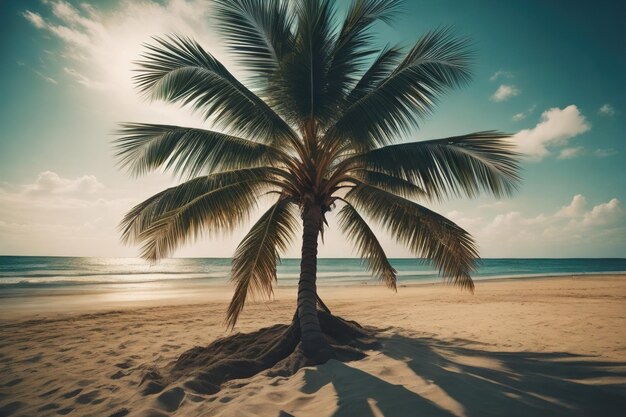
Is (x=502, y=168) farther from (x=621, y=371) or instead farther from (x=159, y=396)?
(x=159, y=396)

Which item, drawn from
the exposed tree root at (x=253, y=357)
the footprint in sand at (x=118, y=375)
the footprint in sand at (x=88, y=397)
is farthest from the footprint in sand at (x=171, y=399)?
the footprint in sand at (x=118, y=375)

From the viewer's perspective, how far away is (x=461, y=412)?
2791mm

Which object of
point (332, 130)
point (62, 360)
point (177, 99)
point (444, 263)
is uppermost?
point (177, 99)

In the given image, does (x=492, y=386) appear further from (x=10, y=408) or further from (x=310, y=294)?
(x=10, y=408)

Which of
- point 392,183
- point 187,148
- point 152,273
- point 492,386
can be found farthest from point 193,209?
point 152,273

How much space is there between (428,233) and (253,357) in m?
3.78

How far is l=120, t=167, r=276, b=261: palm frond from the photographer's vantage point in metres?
5.02

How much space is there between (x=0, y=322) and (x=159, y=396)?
8702 mm

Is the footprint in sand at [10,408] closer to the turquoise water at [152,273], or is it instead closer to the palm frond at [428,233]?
the turquoise water at [152,273]

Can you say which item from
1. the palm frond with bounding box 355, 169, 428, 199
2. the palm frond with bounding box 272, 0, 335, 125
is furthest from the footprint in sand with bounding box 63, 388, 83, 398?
the palm frond with bounding box 355, 169, 428, 199

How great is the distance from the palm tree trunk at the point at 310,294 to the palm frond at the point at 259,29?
9.36 feet

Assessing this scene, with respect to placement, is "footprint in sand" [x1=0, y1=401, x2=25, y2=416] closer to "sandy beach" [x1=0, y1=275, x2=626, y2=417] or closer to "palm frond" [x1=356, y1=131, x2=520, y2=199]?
"sandy beach" [x1=0, y1=275, x2=626, y2=417]

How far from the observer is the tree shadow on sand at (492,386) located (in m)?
2.85

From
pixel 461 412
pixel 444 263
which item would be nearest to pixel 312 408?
pixel 461 412
